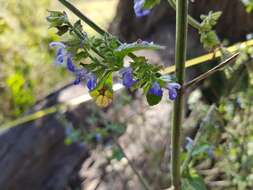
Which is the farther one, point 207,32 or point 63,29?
point 207,32

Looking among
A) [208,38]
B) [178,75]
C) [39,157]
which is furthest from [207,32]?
[39,157]

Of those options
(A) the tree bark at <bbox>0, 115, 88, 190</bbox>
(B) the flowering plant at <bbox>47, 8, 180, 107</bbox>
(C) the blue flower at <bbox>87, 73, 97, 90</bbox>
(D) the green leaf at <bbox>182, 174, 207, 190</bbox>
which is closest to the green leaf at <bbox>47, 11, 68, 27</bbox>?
(B) the flowering plant at <bbox>47, 8, 180, 107</bbox>

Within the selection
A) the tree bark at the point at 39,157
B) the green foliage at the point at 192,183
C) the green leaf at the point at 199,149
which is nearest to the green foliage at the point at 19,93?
the tree bark at the point at 39,157

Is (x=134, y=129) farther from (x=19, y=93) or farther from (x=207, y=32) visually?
(x=207, y=32)

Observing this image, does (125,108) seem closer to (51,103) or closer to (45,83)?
(51,103)

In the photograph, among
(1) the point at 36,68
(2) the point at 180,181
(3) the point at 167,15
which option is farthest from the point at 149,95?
(1) the point at 36,68

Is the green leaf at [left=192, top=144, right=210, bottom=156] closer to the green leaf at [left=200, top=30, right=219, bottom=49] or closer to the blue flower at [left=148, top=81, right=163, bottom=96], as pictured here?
the green leaf at [left=200, top=30, right=219, bottom=49]

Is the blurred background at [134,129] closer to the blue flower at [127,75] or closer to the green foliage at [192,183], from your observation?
the green foliage at [192,183]
